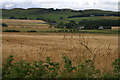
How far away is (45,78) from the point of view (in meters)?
5.96

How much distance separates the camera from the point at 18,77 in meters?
5.84

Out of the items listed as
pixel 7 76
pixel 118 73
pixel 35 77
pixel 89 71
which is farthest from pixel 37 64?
pixel 118 73

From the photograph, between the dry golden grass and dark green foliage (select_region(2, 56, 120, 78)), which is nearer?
dark green foliage (select_region(2, 56, 120, 78))

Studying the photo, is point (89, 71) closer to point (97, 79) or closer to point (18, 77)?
point (97, 79)

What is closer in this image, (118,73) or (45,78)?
(45,78)

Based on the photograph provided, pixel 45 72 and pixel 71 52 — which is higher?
pixel 71 52

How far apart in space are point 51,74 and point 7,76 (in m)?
1.21

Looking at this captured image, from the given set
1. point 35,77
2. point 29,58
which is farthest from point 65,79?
point 29,58

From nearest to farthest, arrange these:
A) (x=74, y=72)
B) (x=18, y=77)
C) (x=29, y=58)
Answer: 1. (x=18, y=77)
2. (x=74, y=72)
3. (x=29, y=58)

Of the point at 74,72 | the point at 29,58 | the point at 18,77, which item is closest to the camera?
the point at 18,77

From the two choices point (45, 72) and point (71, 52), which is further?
point (71, 52)

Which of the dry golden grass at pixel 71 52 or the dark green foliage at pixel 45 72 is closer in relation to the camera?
the dark green foliage at pixel 45 72

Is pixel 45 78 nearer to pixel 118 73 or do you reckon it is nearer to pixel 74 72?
pixel 74 72

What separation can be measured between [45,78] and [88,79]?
1201mm
